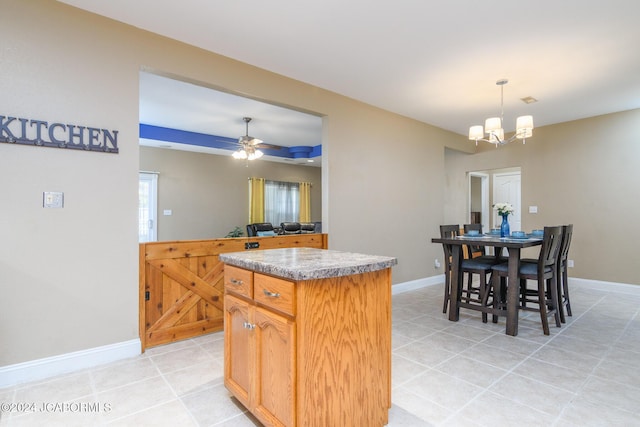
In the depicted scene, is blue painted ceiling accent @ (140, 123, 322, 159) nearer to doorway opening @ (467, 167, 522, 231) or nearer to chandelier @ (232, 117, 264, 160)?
chandelier @ (232, 117, 264, 160)

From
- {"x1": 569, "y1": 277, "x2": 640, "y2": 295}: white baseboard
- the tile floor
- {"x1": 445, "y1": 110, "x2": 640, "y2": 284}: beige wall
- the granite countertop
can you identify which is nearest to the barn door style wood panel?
the tile floor

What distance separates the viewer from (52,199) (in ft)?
7.68

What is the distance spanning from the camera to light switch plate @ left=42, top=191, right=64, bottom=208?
2316 mm

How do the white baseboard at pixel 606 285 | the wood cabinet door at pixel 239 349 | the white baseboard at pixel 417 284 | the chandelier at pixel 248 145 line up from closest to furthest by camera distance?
the wood cabinet door at pixel 239 349 → the white baseboard at pixel 606 285 → the white baseboard at pixel 417 284 → the chandelier at pixel 248 145

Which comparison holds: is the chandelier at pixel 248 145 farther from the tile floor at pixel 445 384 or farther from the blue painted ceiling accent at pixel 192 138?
the tile floor at pixel 445 384

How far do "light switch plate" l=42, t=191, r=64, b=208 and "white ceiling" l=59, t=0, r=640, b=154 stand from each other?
4.59 feet

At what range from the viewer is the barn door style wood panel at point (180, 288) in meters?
2.80

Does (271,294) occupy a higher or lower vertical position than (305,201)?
lower

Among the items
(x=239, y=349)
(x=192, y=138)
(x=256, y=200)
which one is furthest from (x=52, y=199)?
(x=256, y=200)

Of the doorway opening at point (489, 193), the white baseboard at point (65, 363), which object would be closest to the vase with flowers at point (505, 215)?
the white baseboard at point (65, 363)

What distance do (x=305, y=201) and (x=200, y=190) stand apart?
117 inches

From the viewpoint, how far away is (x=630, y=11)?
8.03 ft

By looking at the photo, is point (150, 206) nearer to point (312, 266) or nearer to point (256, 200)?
point (256, 200)

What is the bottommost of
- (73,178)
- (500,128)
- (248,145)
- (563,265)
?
(563,265)
